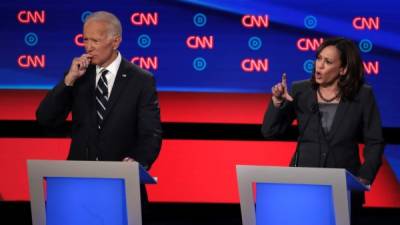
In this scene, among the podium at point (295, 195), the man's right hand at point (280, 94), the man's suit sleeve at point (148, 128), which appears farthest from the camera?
the man's suit sleeve at point (148, 128)

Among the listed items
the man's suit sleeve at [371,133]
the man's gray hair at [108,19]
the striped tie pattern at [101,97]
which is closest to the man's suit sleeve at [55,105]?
the striped tie pattern at [101,97]

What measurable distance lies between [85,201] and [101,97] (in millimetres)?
855

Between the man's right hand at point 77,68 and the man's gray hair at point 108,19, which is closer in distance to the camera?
the man's right hand at point 77,68

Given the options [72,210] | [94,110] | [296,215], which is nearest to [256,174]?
[296,215]

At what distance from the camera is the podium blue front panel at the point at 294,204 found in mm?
3234

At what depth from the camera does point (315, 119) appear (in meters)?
4.04

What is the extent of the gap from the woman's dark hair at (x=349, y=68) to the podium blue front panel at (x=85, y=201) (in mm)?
1333

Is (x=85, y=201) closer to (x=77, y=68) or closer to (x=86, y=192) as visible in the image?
(x=86, y=192)

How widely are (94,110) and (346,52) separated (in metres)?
1.31

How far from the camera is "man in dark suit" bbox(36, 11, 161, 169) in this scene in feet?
13.1

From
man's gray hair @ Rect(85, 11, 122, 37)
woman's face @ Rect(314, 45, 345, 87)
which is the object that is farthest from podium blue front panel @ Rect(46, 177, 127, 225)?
woman's face @ Rect(314, 45, 345, 87)

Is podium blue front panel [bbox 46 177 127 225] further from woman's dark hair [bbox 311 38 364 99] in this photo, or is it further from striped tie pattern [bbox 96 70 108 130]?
woman's dark hair [bbox 311 38 364 99]

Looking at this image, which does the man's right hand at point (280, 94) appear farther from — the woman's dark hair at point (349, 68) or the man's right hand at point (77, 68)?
the man's right hand at point (77, 68)

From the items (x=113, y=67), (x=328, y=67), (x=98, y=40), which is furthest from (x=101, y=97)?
(x=328, y=67)
